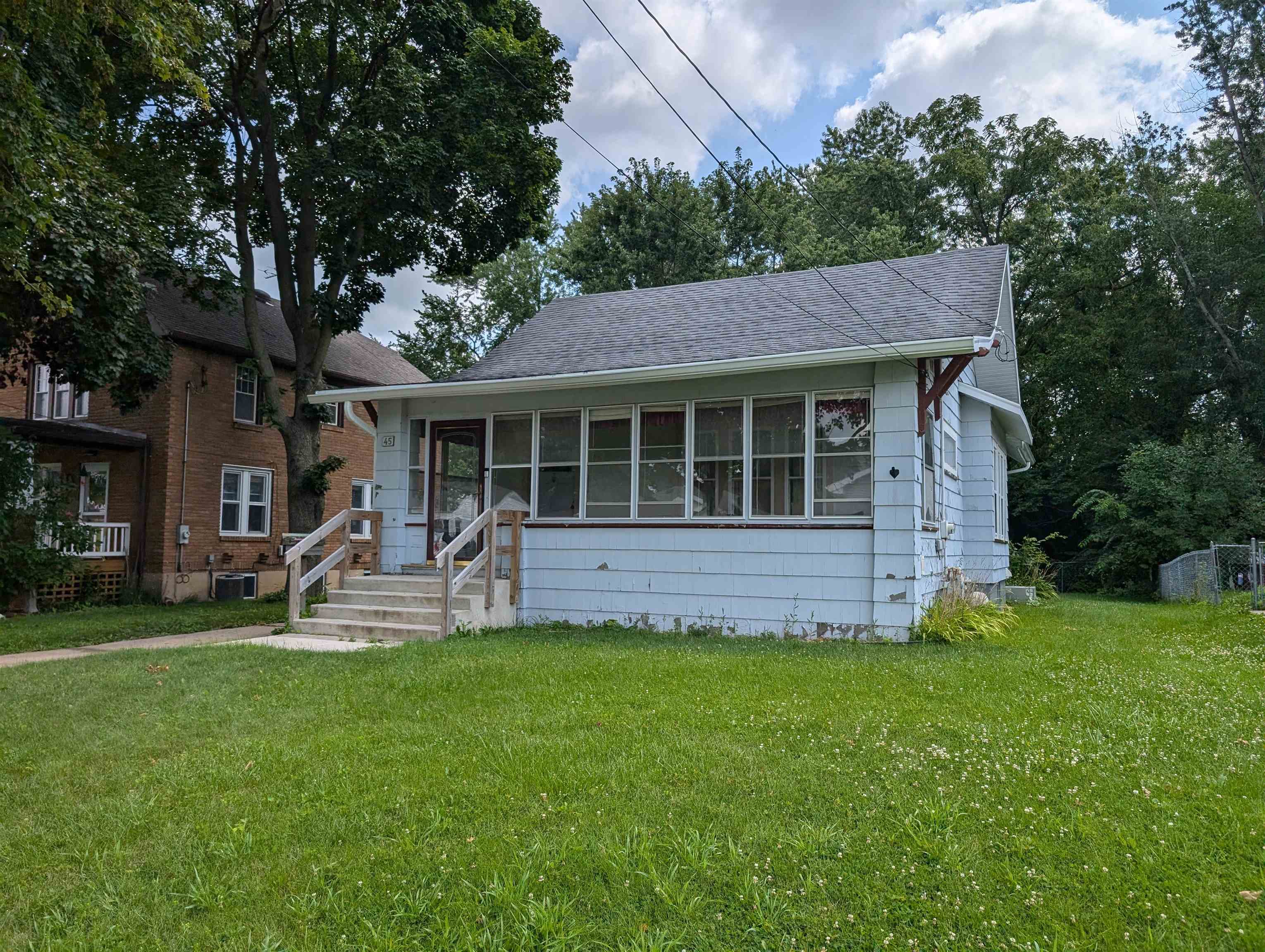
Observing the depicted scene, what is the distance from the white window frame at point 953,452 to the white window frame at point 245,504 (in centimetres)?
1532

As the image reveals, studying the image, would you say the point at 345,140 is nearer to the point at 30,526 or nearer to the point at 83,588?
the point at 30,526

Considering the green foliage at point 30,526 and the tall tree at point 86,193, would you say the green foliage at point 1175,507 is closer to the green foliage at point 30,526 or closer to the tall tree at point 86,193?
the tall tree at point 86,193

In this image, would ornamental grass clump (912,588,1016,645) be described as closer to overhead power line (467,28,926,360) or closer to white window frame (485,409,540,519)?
overhead power line (467,28,926,360)

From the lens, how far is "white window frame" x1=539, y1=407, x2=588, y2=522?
35.4 ft

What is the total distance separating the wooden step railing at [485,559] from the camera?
30.7 ft

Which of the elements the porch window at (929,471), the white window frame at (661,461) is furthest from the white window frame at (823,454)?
the white window frame at (661,461)

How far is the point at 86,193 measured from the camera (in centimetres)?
927

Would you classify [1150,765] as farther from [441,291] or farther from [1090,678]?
[441,291]

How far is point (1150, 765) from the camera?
4.17m

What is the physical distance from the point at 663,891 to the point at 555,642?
20.0 ft

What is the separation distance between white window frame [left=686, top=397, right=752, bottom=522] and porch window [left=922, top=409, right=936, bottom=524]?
2.14 m

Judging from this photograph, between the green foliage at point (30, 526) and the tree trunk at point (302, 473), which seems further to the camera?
the tree trunk at point (302, 473)

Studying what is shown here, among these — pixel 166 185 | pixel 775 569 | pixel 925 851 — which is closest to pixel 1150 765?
pixel 925 851

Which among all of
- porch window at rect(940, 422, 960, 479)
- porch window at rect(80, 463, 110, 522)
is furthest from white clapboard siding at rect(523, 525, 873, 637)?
porch window at rect(80, 463, 110, 522)
